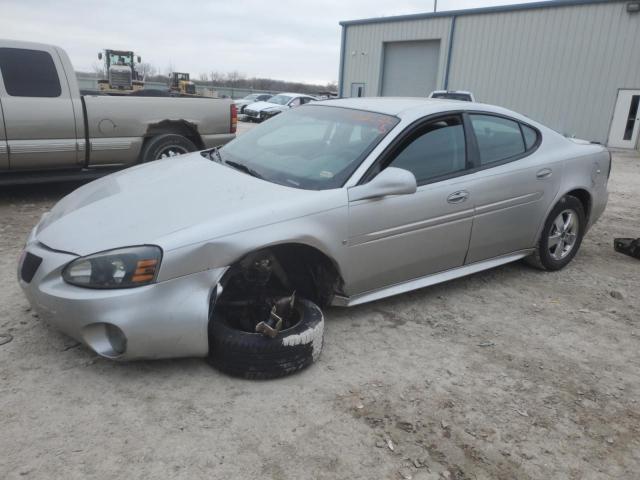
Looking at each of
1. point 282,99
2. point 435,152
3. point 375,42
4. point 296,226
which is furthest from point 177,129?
point 375,42

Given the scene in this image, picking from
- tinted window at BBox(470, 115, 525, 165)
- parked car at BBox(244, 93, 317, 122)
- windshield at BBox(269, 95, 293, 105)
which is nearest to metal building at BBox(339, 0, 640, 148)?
parked car at BBox(244, 93, 317, 122)

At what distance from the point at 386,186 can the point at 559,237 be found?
91.5 inches

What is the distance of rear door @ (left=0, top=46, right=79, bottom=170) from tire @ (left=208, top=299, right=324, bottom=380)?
4451 millimetres

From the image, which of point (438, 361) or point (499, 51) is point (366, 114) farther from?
point (499, 51)

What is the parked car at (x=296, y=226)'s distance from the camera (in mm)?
2723

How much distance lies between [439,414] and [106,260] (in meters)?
1.89

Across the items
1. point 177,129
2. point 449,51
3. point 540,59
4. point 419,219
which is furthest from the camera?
point 449,51

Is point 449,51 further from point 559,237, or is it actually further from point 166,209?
point 166,209

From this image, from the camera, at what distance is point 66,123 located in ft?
20.6

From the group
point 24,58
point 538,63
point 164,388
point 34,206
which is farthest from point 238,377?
point 538,63

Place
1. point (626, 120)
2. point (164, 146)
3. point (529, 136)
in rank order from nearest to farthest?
Result: 1. point (529, 136)
2. point (164, 146)
3. point (626, 120)

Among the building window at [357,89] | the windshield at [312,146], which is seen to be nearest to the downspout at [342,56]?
the building window at [357,89]

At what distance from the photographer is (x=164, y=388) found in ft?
9.13

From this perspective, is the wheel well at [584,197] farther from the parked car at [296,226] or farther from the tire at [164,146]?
the tire at [164,146]
